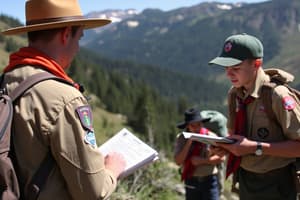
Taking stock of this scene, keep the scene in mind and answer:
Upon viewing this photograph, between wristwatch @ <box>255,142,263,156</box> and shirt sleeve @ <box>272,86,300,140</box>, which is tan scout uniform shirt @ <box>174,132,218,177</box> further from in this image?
shirt sleeve @ <box>272,86,300,140</box>

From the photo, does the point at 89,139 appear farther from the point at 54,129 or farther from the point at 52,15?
the point at 52,15

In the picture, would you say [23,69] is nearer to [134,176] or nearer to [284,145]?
[284,145]

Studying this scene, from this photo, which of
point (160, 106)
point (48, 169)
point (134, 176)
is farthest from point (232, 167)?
point (160, 106)

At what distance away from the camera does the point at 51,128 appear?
2.24 m

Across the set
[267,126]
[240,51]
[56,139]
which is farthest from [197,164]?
[56,139]

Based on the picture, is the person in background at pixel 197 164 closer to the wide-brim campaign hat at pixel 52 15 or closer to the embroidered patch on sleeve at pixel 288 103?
the embroidered patch on sleeve at pixel 288 103

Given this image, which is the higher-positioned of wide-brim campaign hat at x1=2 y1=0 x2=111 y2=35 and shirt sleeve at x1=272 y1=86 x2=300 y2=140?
wide-brim campaign hat at x1=2 y1=0 x2=111 y2=35

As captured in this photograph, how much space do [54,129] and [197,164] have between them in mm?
3407

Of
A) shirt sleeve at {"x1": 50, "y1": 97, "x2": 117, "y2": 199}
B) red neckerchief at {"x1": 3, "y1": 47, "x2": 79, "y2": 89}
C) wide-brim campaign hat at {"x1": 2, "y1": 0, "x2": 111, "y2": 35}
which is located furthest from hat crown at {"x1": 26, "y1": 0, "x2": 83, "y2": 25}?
shirt sleeve at {"x1": 50, "y1": 97, "x2": 117, "y2": 199}

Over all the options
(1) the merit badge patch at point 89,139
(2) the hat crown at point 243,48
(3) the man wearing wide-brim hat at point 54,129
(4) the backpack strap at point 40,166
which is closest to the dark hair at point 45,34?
(3) the man wearing wide-brim hat at point 54,129

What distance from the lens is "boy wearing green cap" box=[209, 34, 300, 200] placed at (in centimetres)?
334

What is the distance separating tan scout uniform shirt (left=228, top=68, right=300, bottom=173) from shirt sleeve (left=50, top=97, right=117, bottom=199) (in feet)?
4.87

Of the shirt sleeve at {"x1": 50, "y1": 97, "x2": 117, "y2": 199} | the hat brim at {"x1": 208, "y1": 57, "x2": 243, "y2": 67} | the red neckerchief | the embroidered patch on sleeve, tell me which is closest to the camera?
the shirt sleeve at {"x1": 50, "y1": 97, "x2": 117, "y2": 199}

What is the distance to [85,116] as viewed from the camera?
89.9 inches
